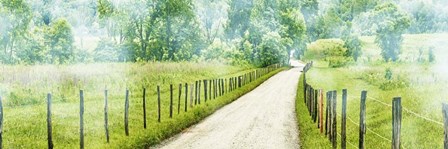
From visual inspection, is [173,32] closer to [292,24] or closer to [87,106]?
[292,24]

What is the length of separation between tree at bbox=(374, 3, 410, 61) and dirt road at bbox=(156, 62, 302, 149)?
69244 mm

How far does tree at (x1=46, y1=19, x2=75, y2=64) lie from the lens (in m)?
91.9

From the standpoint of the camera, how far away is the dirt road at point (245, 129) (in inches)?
809

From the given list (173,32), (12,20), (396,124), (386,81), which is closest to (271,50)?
(173,32)

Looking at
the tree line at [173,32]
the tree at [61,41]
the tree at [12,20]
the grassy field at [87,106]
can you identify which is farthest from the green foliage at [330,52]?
the grassy field at [87,106]

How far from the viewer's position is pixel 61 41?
303 ft

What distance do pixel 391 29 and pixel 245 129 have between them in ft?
274

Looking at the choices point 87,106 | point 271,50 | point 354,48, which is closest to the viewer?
point 87,106

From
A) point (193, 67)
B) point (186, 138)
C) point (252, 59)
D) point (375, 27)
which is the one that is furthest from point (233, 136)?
point (375, 27)

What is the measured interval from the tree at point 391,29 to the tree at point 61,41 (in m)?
51.3

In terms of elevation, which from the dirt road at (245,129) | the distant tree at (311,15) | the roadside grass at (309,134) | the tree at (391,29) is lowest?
the dirt road at (245,129)

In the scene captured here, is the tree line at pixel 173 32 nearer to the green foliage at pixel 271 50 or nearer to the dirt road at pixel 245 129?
the green foliage at pixel 271 50

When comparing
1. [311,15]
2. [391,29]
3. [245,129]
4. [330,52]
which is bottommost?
[245,129]

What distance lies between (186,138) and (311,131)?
468cm
